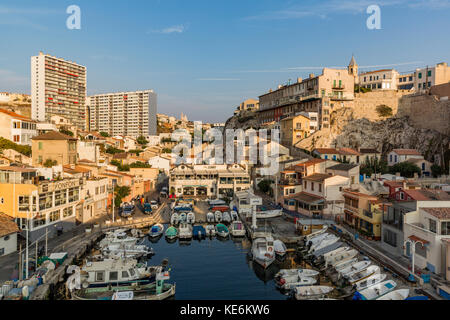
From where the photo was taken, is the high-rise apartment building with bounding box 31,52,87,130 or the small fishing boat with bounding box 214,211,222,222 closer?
the small fishing boat with bounding box 214,211,222,222

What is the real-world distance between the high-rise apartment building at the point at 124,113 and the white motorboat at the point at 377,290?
113 meters

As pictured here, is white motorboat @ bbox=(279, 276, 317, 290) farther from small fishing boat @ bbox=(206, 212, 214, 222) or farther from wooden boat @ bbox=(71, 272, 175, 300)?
small fishing boat @ bbox=(206, 212, 214, 222)

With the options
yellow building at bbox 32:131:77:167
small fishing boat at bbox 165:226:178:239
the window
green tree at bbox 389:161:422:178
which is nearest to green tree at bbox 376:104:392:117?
green tree at bbox 389:161:422:178

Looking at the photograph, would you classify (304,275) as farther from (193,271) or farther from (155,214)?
(155,214)

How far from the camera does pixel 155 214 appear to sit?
1401 inches

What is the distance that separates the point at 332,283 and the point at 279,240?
739cm

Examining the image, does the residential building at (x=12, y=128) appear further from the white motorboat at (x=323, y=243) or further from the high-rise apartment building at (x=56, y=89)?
the high-rise apartment building at (x=56, y=89)

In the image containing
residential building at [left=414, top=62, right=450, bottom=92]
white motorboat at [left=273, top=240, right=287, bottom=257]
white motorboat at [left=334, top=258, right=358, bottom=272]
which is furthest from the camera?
residential building at [left=414, top=62, right=450, bottom=92]

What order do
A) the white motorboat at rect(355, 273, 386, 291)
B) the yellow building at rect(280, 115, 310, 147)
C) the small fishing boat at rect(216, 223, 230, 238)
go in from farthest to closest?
the yellow building at rect(280, 115, 310, 147), the small fishing boat at rect(216, 223, 230, 238), the white motorboat at rect(355, 273, 386, 291)

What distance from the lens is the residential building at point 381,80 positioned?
74.6 meters

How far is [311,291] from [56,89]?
10385cm

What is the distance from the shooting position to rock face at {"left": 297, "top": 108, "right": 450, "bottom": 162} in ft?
188

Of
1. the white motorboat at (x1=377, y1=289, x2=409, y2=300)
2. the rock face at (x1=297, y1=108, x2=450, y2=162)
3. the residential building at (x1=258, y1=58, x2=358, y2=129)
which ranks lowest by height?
the white motorboat at (x1=377, y1=289, x2=409, y2=300)

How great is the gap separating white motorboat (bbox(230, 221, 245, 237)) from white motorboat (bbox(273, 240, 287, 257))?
4.55 meters
